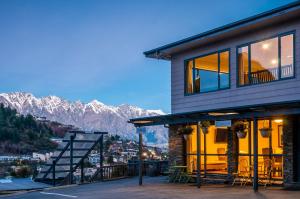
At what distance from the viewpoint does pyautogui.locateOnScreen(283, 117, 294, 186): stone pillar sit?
51.3 ft

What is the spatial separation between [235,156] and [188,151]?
2635 millimetres

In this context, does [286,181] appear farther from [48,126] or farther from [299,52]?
[48,126]

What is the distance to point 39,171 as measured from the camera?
71.4ft

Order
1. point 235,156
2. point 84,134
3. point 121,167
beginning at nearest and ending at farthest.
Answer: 1. point 235,156
2. point 84,134
3. point 121,167

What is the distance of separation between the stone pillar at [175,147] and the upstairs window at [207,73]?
1945mm

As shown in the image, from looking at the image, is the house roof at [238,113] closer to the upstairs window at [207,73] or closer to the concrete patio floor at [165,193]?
the upstairs window at [207,73]

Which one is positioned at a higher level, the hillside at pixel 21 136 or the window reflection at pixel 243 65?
the window reflection at pixel 243 65

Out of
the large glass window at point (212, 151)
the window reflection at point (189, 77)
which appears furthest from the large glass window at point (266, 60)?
the window reflection at point (189, 77)

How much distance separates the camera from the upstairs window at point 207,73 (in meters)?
18.5

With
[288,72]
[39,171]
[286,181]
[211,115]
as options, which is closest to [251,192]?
[286,181]

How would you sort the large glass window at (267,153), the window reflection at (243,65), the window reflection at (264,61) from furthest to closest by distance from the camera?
the window reflection at (243,65) < the large glass window at (267,153) < the window reflection at (264,61)

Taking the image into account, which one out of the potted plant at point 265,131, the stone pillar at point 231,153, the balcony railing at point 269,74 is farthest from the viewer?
the stone pillar at point 231,153

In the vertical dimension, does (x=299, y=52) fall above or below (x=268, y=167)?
above

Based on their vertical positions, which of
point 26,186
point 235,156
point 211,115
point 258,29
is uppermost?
point 258,29
